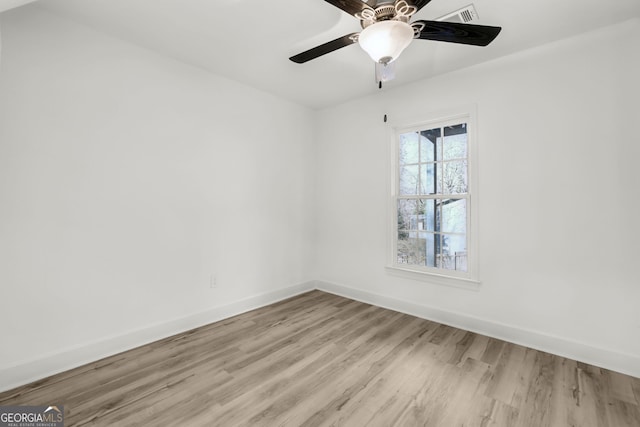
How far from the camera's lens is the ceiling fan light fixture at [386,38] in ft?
5.03

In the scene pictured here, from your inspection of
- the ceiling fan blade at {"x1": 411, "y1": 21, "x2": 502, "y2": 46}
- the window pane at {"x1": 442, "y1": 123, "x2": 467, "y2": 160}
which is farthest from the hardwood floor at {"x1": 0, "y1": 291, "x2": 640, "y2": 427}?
the ceiling fan blade at {"x1": 411, "y1": 21, "x2": 502, "y2": 46}

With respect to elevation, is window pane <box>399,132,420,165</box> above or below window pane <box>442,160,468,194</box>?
above

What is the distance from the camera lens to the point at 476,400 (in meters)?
1.89

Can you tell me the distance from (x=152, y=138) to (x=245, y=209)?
1.21 m

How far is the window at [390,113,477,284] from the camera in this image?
3.03 meters

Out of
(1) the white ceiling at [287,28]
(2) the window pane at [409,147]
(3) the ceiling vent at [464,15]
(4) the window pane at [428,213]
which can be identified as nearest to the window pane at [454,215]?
(4) the window pane at [428,213]

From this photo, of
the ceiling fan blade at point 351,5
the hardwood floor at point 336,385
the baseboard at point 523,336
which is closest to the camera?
the ceiling fan blade at point 351,5

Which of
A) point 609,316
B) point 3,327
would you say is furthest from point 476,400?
point 3,327

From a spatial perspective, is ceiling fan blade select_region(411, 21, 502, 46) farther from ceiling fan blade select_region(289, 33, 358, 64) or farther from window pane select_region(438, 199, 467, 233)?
window pane select_region(438, 199, 467, 233)

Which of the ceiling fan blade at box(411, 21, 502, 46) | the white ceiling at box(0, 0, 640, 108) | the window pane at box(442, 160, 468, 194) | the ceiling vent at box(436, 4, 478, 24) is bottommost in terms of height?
the window pane at box(442, 160, 468, 194)

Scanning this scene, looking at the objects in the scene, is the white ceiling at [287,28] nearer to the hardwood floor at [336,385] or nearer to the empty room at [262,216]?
the empty room at [262,216]

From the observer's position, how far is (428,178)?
11.0ft

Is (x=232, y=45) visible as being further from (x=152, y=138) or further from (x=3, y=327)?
(x=3, y=327)

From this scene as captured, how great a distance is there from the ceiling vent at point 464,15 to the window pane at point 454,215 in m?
1.66
